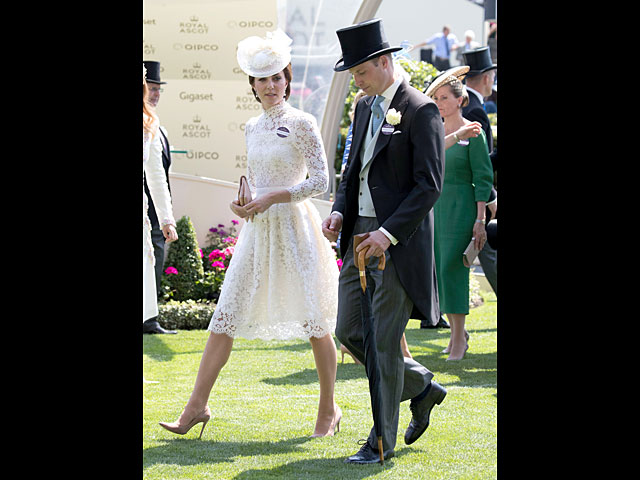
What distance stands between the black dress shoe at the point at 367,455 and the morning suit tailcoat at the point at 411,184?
606 mm

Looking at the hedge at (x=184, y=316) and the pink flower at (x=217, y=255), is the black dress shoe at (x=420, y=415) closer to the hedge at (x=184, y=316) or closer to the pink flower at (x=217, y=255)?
the hedge at (x=184, y=316)

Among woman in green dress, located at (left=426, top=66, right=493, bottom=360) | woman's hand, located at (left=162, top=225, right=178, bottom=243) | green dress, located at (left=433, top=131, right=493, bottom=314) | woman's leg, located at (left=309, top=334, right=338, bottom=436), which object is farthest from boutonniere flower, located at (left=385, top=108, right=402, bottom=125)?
green dress, located at (left=433, top=131, right=493, bottom=314)

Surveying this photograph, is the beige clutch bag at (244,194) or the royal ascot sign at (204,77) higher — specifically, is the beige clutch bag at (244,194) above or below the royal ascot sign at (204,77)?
below

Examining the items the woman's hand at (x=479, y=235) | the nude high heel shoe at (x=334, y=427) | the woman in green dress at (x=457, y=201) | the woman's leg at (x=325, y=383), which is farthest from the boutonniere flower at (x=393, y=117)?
the woman's hand at (x=479, y=235)

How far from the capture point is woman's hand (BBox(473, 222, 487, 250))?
7.26 metres

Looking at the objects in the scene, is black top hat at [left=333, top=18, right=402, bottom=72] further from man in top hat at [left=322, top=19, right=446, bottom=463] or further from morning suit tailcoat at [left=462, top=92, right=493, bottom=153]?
morning suit tailcoat at [left=462, top=92, right=493, bottom=153]

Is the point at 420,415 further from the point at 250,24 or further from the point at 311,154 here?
the point at 250,24

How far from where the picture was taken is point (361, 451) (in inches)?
171

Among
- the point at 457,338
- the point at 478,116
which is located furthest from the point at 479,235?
the point at 478,116

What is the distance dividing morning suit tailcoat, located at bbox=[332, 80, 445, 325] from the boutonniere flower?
3 centimetres

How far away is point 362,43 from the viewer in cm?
425

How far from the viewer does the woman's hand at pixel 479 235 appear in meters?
7.26
